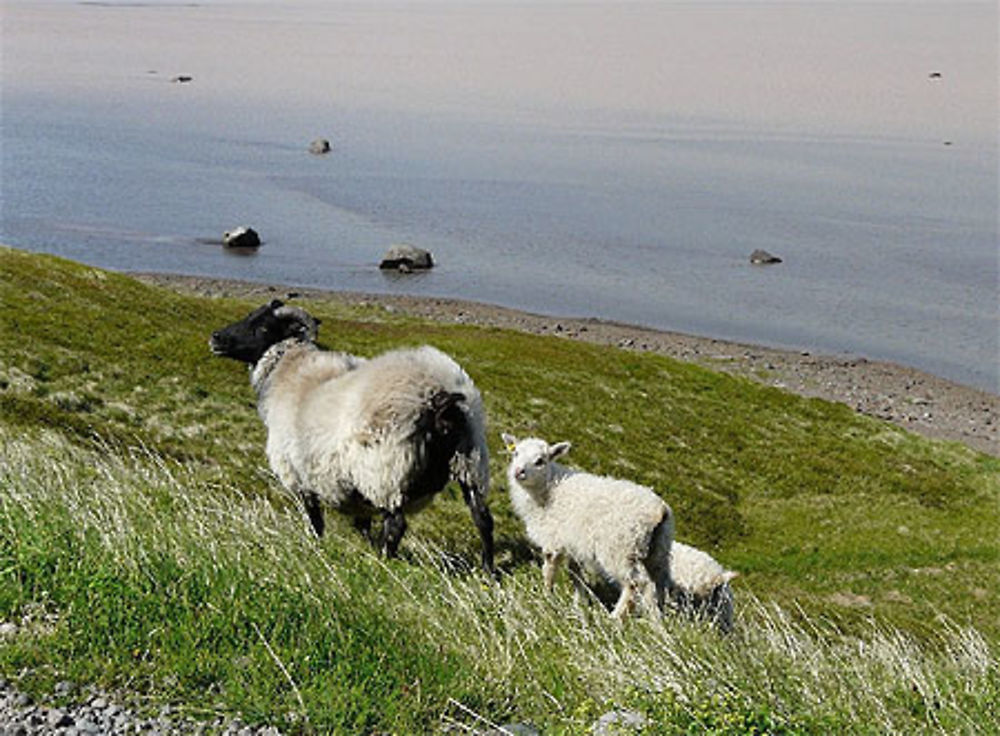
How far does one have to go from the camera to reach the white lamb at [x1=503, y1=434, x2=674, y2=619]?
15.6 m

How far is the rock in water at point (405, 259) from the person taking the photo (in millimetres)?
106125

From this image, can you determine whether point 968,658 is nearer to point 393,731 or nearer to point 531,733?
point 531,733

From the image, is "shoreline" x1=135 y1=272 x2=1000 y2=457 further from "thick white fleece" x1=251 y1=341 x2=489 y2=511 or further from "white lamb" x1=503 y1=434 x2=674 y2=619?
"thick white fleece" x1=251 y1=341 x2=489 y2=511

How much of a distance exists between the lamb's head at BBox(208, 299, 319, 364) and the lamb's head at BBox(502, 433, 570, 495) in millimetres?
3976

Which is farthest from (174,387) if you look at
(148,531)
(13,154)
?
(13,154)

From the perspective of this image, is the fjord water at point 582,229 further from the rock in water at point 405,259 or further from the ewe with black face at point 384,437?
the ewe with black face at point 384,437

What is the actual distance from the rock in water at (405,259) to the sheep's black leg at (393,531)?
9183cm

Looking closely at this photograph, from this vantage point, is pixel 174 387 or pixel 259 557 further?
pixel 174 387

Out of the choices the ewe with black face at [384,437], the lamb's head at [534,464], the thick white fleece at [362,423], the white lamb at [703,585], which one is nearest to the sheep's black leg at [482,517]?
the ewe with black face at [384,437]

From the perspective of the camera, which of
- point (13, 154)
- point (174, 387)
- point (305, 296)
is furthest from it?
point (13, 154)

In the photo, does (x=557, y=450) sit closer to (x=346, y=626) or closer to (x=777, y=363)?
(x=346, y=626)

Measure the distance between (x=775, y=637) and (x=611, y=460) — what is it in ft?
91.7

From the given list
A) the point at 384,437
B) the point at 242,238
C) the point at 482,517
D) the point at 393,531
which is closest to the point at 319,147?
the point at 242,238

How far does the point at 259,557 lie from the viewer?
1030cm
